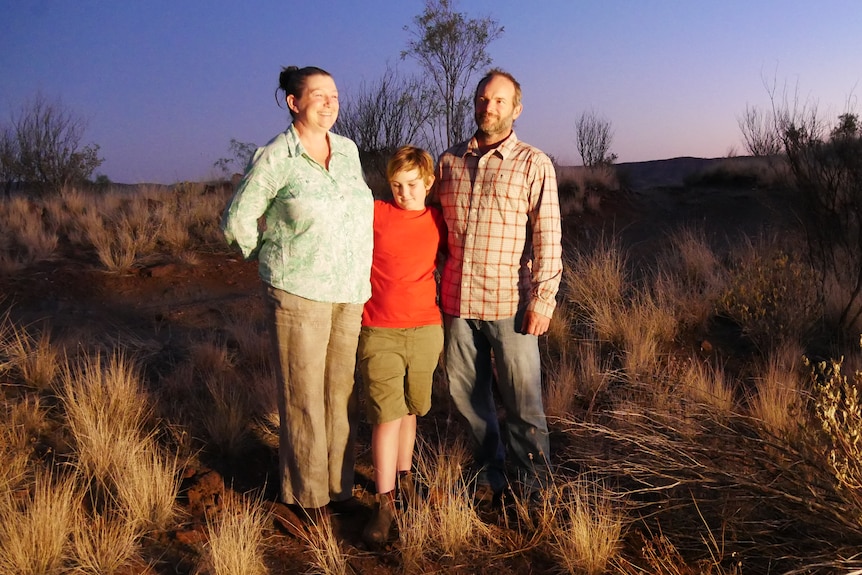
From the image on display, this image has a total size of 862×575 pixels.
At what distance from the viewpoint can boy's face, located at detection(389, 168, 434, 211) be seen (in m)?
3.14

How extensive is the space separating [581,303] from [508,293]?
3862 millimetres

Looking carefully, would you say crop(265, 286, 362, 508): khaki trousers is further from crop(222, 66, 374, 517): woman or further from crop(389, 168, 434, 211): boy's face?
crop(389, 168, 434, 211): boy's face

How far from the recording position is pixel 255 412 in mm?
4871

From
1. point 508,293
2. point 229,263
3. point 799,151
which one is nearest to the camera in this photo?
point 508,293

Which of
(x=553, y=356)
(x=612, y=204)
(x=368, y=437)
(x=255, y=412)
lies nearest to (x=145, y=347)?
(x=255, y=412)

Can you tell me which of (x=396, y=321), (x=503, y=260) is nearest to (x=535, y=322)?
(x=503, y=260)

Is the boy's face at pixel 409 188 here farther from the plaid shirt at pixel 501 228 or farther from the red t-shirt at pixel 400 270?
the plaid shirt at pixel 501 228

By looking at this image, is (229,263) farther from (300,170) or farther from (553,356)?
(300,170)

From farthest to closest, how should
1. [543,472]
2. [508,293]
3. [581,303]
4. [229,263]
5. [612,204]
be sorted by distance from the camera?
[612,204] < [229,263] < [581,303] < [543,472] < [508,293]

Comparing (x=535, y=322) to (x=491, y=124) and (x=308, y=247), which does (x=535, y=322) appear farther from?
(x=308, y=247)

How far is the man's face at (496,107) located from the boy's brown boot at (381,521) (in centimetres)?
184

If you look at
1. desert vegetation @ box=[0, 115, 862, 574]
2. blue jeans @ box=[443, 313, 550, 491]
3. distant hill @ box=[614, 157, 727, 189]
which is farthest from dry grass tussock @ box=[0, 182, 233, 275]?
distant hill @ box=[614, 157, 727, 189]

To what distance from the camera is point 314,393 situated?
320 centimetres

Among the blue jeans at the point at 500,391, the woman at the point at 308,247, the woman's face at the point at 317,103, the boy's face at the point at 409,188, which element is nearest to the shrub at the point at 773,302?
the blue jeans at the point at 500,391
